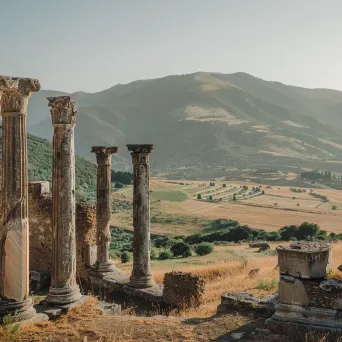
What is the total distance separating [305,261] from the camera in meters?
9.09

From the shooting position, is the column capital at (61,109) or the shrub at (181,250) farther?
the shrub at (181,250)

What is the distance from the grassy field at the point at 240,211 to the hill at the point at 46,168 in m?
6.77

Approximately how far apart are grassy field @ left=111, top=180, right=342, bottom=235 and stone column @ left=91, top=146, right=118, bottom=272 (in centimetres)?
3448

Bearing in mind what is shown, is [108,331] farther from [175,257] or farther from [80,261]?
[175,257]

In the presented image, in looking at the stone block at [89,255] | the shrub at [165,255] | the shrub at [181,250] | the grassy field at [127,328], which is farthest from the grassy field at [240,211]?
the grassy field at [127,328]

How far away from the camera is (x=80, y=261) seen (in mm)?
15578

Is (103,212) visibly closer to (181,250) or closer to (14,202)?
(14,202)

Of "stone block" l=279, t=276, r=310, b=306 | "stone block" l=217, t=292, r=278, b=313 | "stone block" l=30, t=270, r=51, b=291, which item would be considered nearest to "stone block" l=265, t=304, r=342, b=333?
"stone block" l=279, t=276, r=310, b=306

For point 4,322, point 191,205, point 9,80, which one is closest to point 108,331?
point 4,322

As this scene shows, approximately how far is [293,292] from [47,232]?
10657 millimetres

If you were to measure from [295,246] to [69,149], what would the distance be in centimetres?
A: 539

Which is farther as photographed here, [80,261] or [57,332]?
[80,261]

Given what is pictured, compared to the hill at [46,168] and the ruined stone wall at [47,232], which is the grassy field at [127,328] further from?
the hill at [46,168]

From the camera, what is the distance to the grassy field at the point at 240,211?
185 ft
